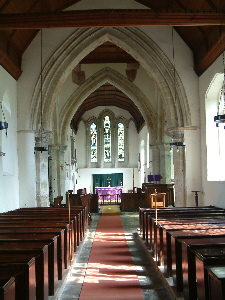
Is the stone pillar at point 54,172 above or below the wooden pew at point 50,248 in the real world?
above

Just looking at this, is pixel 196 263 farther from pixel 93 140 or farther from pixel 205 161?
pixel 93 140

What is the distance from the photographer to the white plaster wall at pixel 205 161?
24.4 ft

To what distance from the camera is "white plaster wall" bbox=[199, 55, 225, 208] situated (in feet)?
24.4

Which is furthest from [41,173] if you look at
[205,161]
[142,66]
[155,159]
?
[155,159]

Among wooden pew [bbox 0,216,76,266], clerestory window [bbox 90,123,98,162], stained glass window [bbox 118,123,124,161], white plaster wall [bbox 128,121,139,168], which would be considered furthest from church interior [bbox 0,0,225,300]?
clerestory window [bbox 90,123,98,162]

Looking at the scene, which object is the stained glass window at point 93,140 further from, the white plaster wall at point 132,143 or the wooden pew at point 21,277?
the wooden pew at point 21,277

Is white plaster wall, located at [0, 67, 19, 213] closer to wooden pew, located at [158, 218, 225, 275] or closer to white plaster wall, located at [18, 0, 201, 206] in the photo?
white plaster wall, located at [18, 0, 201, 206]

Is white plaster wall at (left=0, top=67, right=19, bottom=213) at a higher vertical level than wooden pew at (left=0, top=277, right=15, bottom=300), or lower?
higher

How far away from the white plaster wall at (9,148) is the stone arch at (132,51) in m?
0.58

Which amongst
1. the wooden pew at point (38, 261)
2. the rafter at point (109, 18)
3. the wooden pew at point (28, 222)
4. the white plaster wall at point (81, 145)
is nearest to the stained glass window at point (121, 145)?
the white plaster wall at point (81, 145)

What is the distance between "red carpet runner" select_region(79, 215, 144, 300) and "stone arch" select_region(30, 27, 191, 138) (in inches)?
Result: 154

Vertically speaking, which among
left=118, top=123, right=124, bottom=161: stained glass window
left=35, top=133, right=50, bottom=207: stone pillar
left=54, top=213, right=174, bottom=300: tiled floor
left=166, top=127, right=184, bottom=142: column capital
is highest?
left=118, top=123, right=124, bottom=161: stained glass window

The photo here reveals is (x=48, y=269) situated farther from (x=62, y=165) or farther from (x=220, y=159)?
(x=62, y=165)

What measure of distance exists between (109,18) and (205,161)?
4.26 metres
